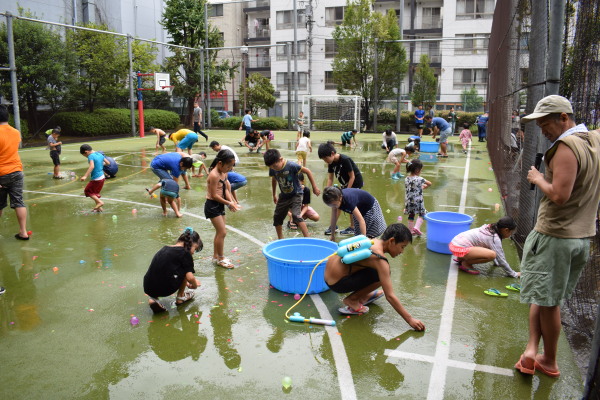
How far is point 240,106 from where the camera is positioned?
4544cm

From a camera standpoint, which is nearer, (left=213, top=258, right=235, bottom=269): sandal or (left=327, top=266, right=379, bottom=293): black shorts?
(left=327, top=266, right=379, bottom=293): black shorts

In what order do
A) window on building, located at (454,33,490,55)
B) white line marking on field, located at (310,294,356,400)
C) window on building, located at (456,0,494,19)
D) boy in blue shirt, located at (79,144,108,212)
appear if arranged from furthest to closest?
window on building, located at (456,0,494,19) → window on building, located at (454,33,490,55) → boy in blue shirt, located at (79,144,108,212) → white line marking on field, located at (310,294,356,400)

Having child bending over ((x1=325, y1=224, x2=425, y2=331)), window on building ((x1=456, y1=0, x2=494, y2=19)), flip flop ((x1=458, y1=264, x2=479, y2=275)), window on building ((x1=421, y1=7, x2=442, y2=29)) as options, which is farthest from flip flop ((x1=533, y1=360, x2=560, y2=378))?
window on building ((x1=421, y1=7, x2=442, y2=29))

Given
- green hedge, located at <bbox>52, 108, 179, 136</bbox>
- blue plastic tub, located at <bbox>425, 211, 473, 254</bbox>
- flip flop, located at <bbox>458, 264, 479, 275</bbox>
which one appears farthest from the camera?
green hedge, located at <bbox>52, 108, 179, 136</bbox>

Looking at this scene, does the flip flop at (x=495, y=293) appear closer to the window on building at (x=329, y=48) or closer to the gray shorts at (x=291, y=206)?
the gray shorts at (x=291, y=206)

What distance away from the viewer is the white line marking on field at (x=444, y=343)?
13.1ft

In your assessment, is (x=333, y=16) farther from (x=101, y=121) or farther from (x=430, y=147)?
(x=430, y=147)

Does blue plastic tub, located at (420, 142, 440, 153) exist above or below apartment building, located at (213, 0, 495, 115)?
below

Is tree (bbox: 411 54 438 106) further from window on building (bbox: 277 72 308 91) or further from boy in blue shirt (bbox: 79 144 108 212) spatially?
boy in blue shirt (bbox: 79 144 108 212)

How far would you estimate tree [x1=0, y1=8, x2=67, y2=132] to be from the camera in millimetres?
22906

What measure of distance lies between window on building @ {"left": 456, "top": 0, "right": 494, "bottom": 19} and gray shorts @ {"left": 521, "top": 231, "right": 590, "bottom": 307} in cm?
4290

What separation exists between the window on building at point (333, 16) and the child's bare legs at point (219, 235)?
139 ft

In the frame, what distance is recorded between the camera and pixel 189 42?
119 ft

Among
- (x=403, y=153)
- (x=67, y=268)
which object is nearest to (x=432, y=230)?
(x=67, y=268)
